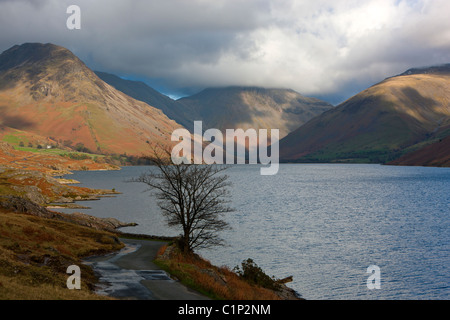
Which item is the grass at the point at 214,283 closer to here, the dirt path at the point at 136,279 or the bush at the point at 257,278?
the bush at the point at 257,278

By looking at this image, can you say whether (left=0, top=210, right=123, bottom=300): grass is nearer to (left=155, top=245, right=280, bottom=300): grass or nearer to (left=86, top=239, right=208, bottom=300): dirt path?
(left=86, top=239, right=208, bottom=300): dirt path

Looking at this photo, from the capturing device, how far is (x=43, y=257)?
36.0 metres

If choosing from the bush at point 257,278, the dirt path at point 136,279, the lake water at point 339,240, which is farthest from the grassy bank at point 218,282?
the lake water at point 339,240

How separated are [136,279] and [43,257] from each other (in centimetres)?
888

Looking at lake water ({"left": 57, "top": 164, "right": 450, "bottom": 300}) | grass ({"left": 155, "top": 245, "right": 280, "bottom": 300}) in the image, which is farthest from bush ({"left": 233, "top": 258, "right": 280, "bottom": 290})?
lake water ({"left": 57, "top": 164, "right": 450, "bottom": 300})

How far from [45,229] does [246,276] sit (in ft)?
86.1

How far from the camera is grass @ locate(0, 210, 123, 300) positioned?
81.7 ft

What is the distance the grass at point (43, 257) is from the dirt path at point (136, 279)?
1.86 m

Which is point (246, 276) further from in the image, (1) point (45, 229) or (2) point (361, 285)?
(1) point (45, 229)

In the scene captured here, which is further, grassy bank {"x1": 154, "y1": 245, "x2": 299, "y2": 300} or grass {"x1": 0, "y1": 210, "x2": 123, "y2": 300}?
grassy bank {"x1": 154, "y1": 245, "x2": 299, "y2": 300}

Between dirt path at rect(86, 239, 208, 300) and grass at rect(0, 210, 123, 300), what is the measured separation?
186 cm

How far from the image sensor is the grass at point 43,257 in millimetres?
24891
